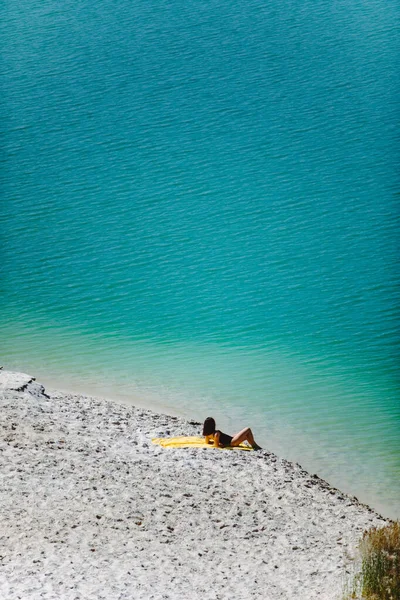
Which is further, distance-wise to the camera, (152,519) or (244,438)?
(244,438)

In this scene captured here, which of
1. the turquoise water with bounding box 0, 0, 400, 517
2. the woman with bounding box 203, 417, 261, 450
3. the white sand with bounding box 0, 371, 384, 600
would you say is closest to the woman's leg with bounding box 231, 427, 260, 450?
the woman with bounding box 203, 417, 261, 450

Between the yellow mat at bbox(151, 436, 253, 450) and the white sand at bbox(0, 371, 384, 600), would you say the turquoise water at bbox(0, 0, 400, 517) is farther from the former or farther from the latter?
the white sand at bbox(0, 371, 384, 600)

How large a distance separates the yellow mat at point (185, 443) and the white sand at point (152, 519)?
4.3 inches

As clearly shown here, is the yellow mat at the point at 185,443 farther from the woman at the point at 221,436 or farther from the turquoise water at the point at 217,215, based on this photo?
the turquoise water at the point at 217,215

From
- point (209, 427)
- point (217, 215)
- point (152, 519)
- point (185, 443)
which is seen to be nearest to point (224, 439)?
point (209, 427)

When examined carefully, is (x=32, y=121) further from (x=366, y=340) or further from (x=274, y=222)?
(x=366, y=340)

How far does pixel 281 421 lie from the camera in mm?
9789

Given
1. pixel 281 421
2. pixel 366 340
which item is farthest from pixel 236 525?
pixel 366 340

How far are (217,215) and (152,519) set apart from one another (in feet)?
39.5

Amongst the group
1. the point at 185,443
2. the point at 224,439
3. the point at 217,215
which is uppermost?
the point at 217,215

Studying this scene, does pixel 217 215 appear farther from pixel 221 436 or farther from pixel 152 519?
pixel 152 519

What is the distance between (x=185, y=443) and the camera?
855 cm

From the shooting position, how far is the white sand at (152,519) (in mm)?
5375

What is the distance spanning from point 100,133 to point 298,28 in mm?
7247
